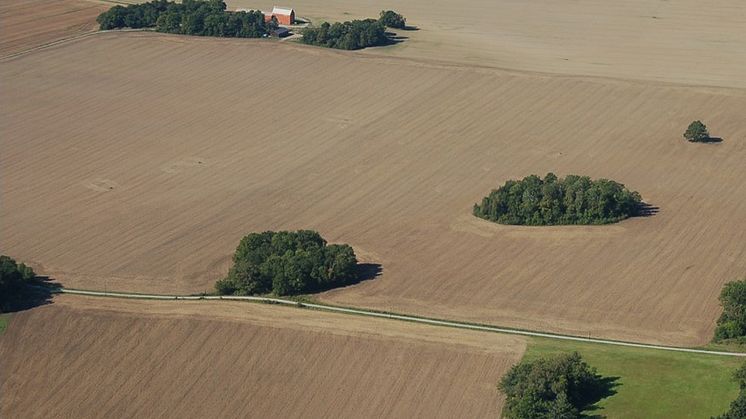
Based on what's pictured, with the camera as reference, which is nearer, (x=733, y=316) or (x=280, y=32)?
(x=733, y=316)

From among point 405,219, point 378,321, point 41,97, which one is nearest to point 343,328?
point 378,321

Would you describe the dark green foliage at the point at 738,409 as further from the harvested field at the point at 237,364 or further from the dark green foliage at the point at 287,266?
the dark green foliage at the point at 287,266

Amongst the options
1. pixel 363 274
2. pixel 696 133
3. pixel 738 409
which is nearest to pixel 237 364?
pixel 363 274

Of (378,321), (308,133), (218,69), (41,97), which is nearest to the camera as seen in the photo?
(378,321)

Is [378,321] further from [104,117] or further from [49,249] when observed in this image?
[104,117]

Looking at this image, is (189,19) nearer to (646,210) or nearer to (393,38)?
(393,38)

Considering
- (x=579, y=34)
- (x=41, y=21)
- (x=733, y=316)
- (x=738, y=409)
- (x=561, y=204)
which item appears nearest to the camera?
(x=738, y=409)

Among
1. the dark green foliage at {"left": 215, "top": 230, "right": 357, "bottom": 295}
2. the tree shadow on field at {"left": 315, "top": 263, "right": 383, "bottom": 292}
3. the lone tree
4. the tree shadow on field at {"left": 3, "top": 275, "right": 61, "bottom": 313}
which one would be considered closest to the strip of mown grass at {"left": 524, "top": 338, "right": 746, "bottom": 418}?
the tree shadow on field at {"left": 315, "top": 263, "right": 383, "bottom": 292}
